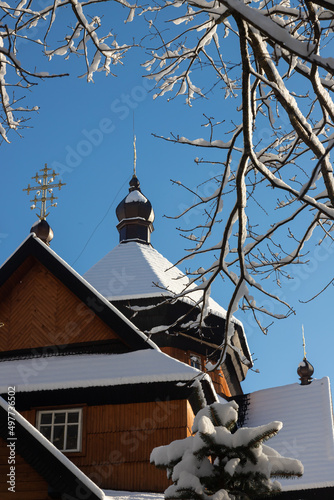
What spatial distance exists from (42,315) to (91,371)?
168 cm

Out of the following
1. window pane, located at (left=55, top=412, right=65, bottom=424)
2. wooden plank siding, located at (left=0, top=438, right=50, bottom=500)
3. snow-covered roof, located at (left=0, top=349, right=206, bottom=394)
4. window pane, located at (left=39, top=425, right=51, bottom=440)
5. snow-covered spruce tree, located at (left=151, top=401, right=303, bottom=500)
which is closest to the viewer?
snow-covered spruce tree, located at (left=151, top=401, right=303, bottom=500)

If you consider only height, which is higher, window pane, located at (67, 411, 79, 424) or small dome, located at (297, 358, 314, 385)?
small dome, located at (297, 358, 314, 385)

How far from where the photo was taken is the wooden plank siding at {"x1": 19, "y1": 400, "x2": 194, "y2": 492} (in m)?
10.6

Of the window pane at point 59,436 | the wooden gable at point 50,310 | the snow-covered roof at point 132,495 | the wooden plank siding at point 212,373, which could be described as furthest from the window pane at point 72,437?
the wooden plank siding at point 212,373

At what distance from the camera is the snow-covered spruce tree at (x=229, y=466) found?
6297 mm

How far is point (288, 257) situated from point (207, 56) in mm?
2187

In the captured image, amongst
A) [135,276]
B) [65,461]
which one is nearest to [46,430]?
[65,461]

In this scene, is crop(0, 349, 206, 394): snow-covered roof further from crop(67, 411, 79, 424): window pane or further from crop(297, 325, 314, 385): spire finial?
crop(297, 325, 314, 385): spire finial

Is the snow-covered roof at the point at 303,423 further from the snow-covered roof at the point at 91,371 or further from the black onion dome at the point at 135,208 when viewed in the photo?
the black onion dome at the point at 135,208

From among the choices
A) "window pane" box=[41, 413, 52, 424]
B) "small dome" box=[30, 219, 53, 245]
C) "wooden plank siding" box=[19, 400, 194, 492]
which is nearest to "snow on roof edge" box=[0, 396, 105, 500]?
"wooden plank siding" box=[19, 400, 194, 492]

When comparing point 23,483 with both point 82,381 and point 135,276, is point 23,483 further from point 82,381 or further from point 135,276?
point 135,276

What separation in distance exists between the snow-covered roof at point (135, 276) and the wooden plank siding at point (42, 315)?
11.5 ft

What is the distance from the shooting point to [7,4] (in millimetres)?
6352

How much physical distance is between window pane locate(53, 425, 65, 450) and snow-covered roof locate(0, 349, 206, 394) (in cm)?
68
